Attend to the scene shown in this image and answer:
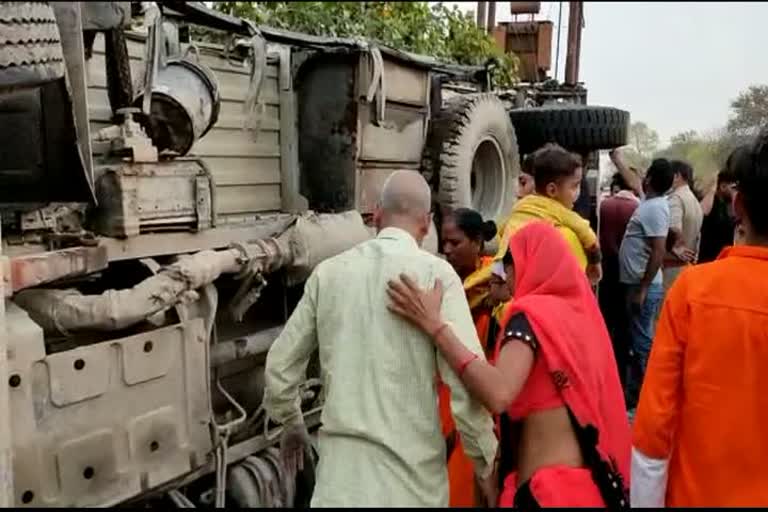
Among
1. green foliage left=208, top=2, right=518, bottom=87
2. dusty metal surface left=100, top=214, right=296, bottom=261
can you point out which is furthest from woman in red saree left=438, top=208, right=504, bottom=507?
green foliage left=208, top=2, right=518, bottom=87

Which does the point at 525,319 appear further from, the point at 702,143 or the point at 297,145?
the point at 297,145

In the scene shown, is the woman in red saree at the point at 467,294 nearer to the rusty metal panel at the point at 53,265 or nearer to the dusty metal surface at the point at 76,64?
the rusty metal panel at the point at 53,265

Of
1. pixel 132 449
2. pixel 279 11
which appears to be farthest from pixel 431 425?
pixel 279 11

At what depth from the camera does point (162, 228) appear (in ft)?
11.3

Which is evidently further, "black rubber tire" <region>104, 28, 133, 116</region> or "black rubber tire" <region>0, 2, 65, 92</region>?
"black rubber tire" <region>104, 28, 133, 116</region>

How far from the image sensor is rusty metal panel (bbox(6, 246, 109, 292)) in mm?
2816

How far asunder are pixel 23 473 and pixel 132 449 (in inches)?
17.5

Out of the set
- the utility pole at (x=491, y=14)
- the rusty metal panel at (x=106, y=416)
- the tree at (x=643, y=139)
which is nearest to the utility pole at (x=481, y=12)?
the utility pole at (x=491, y=14)

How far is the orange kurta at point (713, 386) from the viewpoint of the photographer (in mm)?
2045

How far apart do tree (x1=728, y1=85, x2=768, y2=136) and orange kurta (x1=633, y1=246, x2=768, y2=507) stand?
0.81m

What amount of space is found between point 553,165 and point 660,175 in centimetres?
248

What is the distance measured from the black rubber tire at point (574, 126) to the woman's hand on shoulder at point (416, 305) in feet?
14.8

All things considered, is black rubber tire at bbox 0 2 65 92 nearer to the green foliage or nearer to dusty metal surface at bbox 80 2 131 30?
dusty metal surface at bbox 80 2 131 30

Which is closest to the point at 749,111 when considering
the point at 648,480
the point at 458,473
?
the point at 648,480
